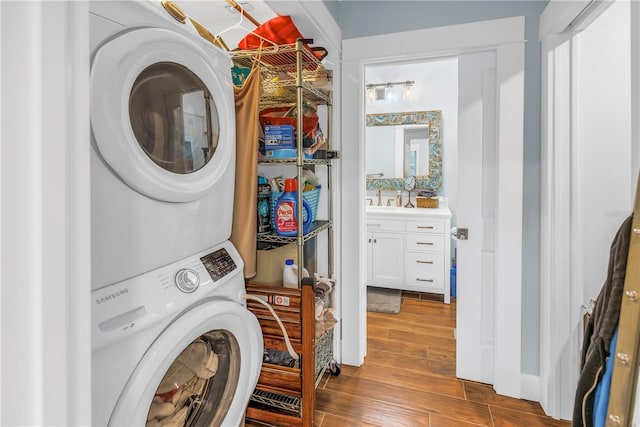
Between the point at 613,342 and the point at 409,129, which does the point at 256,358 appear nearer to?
the point at 613,342

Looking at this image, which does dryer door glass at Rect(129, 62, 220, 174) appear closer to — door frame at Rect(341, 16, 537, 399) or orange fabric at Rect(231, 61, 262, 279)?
orange fabric at Rect(231, 61, 262, 279)

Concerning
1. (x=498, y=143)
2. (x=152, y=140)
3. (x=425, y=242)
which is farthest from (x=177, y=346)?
(x=425, y=242)

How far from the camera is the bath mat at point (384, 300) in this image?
328 centimetres

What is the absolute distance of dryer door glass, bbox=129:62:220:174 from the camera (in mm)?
941

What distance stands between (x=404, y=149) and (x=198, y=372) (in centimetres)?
337

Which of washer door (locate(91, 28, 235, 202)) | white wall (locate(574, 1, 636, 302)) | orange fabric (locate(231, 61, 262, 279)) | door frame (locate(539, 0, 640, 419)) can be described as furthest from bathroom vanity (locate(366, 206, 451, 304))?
washer door (locate(91, 28, 235, 202))

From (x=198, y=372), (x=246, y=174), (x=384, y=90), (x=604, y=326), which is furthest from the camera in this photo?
(x=384, y=90)

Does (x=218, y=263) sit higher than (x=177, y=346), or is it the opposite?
(x=218, y=263)

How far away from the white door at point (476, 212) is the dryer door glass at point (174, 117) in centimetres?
147

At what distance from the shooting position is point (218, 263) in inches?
48.3

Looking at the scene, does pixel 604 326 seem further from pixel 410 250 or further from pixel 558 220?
pixel 410 250

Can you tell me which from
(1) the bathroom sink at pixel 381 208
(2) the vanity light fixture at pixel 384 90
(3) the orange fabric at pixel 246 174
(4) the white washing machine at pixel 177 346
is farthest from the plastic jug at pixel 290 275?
(2) the vanity light fixture at pixel 384 90

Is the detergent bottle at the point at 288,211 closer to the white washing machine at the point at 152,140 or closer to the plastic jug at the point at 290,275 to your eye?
the plastic jug at the point at 290,275

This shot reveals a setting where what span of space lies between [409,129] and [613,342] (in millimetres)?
3309
